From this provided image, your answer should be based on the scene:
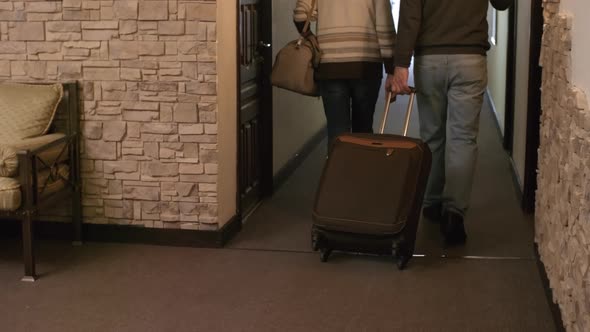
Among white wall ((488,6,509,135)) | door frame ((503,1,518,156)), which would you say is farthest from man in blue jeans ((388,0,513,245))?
white wall ((488,6,509,135))

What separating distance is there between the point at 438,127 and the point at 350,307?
1.32 meters

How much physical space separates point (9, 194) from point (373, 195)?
1.58 meters

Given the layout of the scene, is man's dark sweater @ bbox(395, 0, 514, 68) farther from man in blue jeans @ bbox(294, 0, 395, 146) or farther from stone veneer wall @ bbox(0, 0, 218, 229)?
stone veneer wall @ bbox(0, 0, 218, 229)

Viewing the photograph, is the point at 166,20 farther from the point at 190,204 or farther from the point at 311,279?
the point at 311,279

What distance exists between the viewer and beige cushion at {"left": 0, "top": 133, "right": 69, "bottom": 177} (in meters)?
3.75

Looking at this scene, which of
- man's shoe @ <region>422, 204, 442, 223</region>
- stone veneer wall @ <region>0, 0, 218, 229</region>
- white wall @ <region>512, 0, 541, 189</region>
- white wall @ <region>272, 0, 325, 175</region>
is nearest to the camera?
stone veneer wall @ <region>0, 0, 218, 229</region>

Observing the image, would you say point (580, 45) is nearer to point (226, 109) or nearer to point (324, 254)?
point (324, 254)

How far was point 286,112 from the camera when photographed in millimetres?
5824

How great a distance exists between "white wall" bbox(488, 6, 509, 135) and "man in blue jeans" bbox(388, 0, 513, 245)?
2.53m

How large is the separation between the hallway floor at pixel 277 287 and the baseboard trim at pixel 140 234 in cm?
6

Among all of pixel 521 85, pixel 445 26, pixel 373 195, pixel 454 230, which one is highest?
pixel 445 26

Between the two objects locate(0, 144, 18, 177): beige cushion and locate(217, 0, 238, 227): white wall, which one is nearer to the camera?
locate(0, 144, 18, 177): beige cushion

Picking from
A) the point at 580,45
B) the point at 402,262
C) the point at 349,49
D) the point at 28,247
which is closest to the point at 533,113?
the point at 349,49

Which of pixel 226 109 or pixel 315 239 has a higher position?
pixel 226 109
